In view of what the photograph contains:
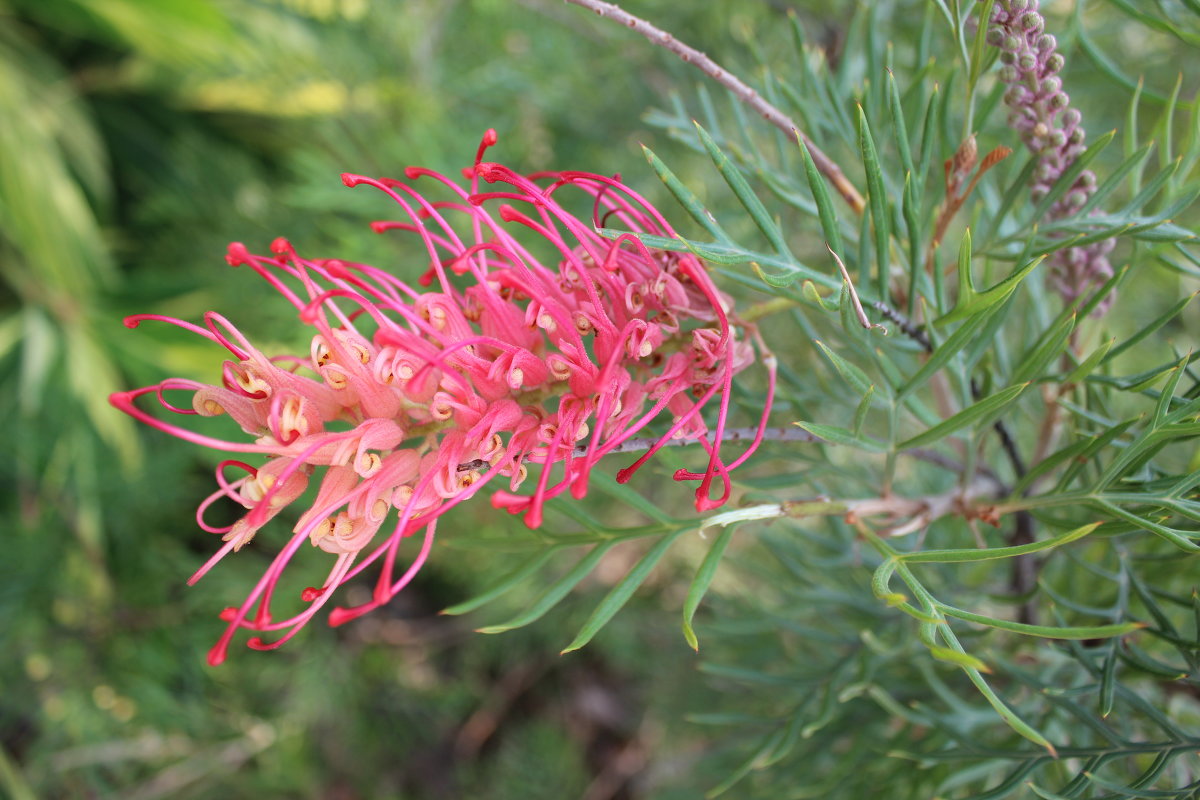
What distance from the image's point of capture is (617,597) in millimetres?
350

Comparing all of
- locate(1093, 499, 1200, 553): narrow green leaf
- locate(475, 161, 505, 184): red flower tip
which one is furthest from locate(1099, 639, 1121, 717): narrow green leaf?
locate(475, 161, 505, 184): red flower tip

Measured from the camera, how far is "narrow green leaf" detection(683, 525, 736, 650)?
307 millimetres

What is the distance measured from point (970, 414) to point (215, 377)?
947 millimetres

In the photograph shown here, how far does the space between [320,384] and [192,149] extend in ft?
3.37

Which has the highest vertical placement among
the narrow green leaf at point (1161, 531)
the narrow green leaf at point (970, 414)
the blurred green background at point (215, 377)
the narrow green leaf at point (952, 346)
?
the narrow green leaf at point (952, 346)

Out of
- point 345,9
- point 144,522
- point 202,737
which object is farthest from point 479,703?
point 345,9

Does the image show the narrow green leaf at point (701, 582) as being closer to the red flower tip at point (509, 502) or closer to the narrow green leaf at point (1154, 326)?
the red flower tip at point (509, 502)

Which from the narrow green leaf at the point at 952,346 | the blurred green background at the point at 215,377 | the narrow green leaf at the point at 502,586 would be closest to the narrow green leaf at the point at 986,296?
the narrow green leaf at the point at 952,346

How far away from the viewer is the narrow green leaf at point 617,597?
312 millimetres

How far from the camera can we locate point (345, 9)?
3.20 ft

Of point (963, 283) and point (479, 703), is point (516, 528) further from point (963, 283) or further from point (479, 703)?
point (479, 703)

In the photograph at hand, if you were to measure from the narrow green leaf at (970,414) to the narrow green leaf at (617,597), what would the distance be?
0.42 feet

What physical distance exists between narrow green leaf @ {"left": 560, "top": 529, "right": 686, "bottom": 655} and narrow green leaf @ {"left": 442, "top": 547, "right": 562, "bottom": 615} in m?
0.04

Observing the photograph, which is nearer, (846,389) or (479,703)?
(846,389)
